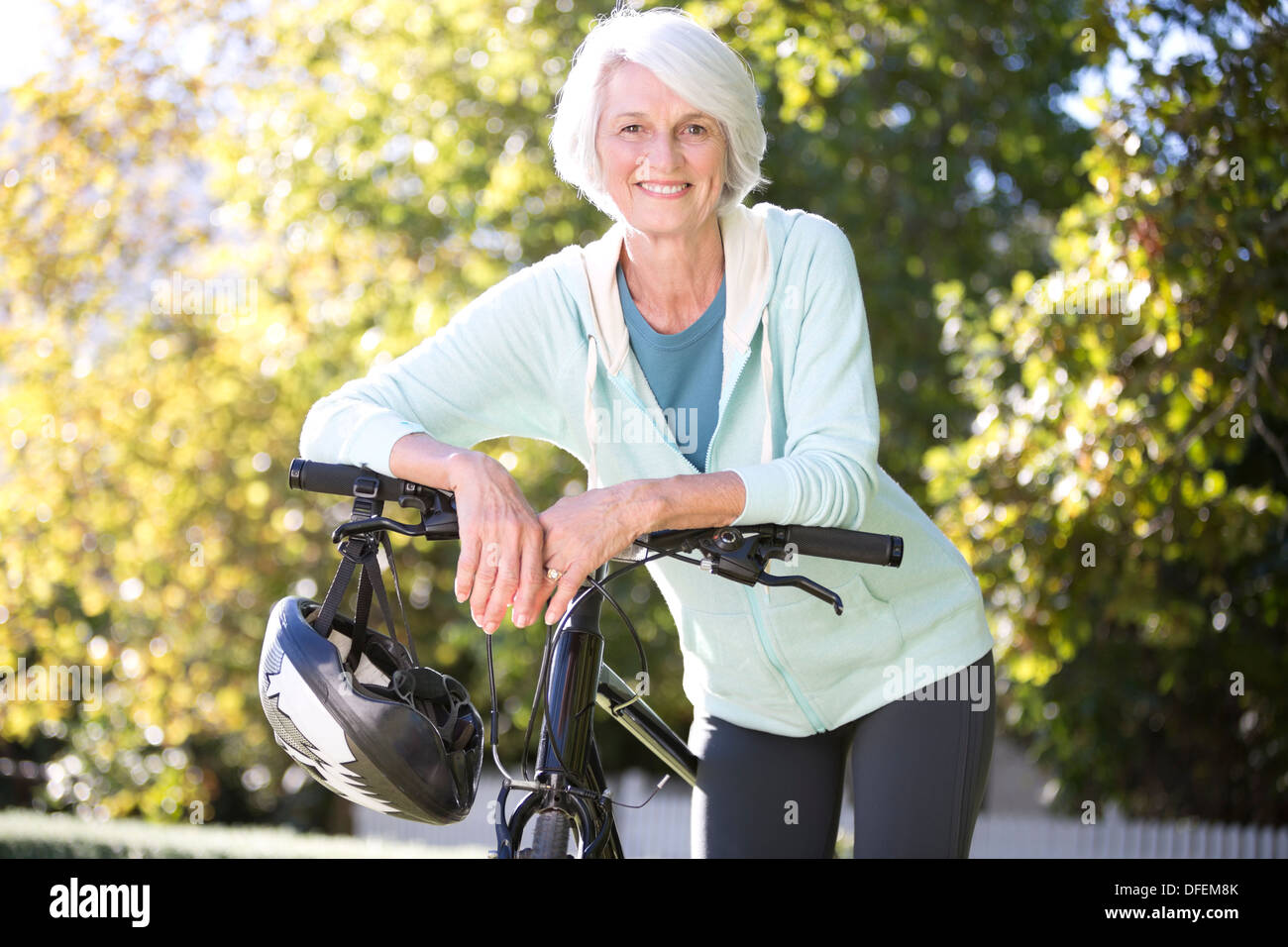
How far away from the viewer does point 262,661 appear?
1608mm

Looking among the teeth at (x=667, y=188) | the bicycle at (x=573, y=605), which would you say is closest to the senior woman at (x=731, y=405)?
the teeth at (x=667, y=188)

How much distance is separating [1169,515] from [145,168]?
8.34 m

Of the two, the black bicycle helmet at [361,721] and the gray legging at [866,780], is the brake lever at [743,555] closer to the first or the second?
the black bicycle helmet at [361,721]

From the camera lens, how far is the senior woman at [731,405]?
1971mm

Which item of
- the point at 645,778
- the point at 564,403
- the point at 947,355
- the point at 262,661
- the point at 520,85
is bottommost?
the point at 645,778

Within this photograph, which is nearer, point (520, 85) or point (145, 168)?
point (520, 85)

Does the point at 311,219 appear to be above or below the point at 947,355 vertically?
above

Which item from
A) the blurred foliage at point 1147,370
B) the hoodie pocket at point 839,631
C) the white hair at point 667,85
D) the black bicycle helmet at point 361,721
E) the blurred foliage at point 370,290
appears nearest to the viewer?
the black bicycle helmet at point 361,721

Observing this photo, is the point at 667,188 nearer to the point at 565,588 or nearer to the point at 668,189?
the point at 668,189

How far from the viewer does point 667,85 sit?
1960 mm

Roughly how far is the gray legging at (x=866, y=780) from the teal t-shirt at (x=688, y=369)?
51cm

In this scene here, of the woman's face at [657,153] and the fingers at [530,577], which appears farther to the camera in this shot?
the woman's face at [657,153]
